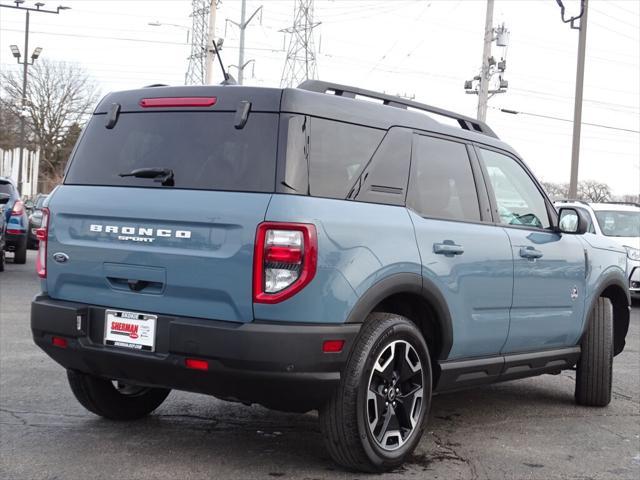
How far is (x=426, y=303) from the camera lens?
4.83 m

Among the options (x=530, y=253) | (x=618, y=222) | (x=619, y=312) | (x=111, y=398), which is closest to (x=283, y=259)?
(x=111, y=398)

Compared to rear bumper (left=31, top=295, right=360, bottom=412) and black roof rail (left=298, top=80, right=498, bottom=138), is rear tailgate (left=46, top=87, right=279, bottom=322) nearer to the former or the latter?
rear bumper (left=31, top=295, right=360, bottom=412)

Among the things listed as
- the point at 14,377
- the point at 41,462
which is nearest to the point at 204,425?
the point at 41,462

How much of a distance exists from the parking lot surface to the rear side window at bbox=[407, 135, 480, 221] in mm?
1383

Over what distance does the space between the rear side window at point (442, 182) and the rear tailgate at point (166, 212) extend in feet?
Result: 3.39

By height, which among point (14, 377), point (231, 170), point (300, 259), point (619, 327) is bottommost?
point (14, 377)

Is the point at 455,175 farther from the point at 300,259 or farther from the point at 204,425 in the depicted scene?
the point at 204,425

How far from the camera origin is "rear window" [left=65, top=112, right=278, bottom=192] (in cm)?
428

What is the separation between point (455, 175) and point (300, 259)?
161 centimetres

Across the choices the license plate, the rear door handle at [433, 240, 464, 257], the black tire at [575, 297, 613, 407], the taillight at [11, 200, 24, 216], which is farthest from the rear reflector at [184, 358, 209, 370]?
the taillight at [11, 200, 24, 216]

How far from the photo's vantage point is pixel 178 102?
4590 millimetres

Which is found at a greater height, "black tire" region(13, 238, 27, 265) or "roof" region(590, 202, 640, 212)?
"roof" region(590, 202, 640, 212)

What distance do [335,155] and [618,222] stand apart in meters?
13.1

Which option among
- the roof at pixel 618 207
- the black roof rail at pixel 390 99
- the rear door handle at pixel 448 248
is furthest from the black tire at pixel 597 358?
the roof at pixel 618 207
